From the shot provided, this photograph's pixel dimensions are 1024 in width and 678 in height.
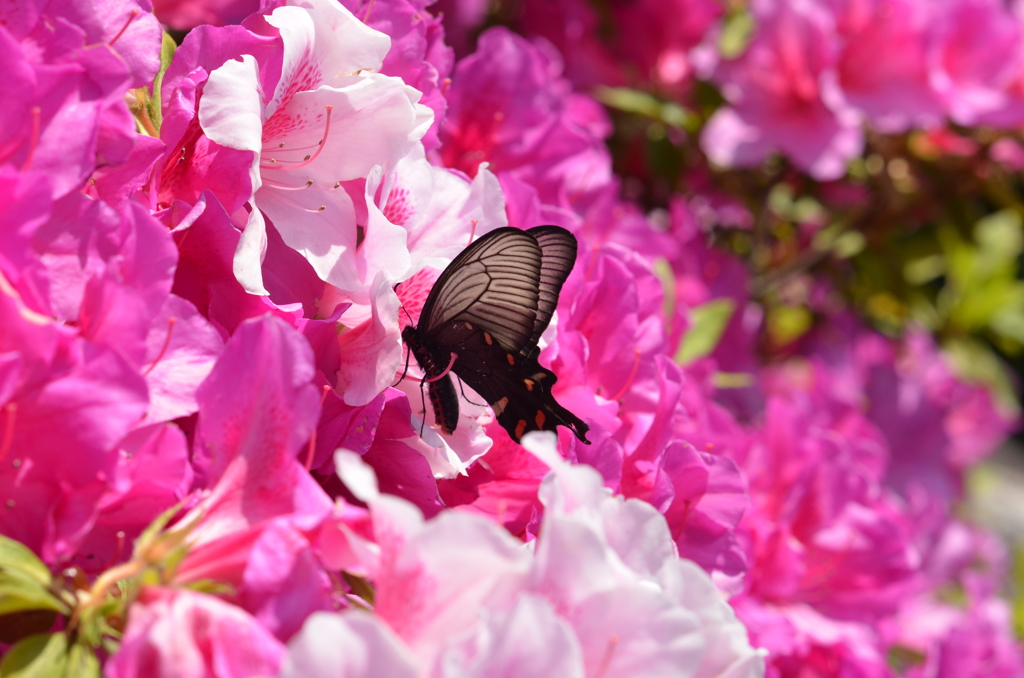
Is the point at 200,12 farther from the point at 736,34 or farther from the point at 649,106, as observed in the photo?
the point at 736,34

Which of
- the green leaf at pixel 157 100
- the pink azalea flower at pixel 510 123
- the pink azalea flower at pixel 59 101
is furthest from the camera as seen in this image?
the pink azalea flower at pixel 510 123

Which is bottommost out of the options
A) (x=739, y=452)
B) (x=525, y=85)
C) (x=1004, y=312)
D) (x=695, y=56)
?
(x=1004, y=312)

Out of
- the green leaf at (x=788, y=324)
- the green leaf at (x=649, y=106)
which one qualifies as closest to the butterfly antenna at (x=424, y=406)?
the green leaf at (x=649, y=106)

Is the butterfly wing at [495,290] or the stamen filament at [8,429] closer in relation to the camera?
the stamen filament at [8,429]

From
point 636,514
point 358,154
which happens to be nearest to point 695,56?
point 358,154

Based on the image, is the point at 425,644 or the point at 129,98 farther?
the point at 129,98

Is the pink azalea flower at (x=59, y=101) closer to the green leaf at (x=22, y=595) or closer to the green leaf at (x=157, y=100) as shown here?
the green leaf at (x=157, y=100)

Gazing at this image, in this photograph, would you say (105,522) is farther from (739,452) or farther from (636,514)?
(739,452)
